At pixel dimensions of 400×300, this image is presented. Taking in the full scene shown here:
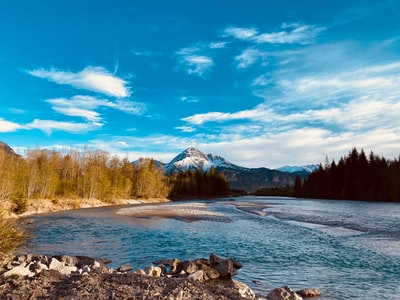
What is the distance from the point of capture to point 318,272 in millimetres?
18891

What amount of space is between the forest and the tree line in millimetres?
72437

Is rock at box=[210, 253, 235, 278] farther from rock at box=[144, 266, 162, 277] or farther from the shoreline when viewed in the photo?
the shoreline

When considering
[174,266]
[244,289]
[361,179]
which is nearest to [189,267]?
[174,266]

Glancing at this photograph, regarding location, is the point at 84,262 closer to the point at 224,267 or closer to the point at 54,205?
the point at 224,267

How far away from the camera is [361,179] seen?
117750mm

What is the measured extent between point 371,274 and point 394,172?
332 ft

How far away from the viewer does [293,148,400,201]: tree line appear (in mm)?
105250

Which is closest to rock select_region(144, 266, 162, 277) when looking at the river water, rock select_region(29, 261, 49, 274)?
the river water

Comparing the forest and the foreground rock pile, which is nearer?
the foreground rock pile

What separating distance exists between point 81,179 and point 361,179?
10109cm

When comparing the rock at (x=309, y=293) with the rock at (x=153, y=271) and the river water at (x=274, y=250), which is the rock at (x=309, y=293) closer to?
the river water at (x=274, y=250)

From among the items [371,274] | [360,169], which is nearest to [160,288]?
[371,274]

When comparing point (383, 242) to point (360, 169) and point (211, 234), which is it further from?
point (360, 169)

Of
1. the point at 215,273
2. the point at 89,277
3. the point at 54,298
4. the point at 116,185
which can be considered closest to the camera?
the point at 54,298
